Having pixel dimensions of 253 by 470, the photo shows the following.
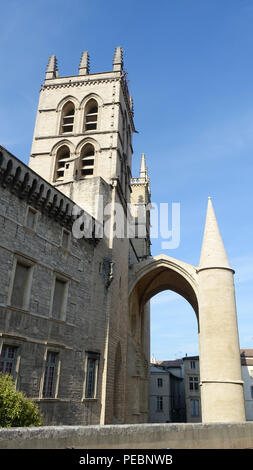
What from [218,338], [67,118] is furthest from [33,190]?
[67,118]

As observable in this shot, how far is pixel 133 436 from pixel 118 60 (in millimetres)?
24847

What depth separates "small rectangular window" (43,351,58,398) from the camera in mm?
12151

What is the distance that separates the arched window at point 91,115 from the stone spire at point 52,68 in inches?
159

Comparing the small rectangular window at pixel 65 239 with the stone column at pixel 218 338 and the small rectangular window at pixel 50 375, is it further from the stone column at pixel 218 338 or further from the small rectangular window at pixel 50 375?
the stone column at pixel 218 338

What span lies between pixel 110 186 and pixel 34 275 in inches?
348

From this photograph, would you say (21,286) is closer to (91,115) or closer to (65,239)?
(65,239)

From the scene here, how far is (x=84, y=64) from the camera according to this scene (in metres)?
26.0

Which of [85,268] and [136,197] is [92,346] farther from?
[136,197]

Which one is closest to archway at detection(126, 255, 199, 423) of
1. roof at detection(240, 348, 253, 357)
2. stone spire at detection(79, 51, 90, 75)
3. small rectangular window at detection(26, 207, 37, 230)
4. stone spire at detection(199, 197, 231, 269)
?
stone spire at detection(199, 197, 231, 269)

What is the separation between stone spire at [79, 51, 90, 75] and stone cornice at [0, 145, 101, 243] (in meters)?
15.0

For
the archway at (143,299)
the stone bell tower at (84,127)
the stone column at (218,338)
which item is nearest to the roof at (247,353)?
the archway at (143,299)

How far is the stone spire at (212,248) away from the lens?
67.0 ft
